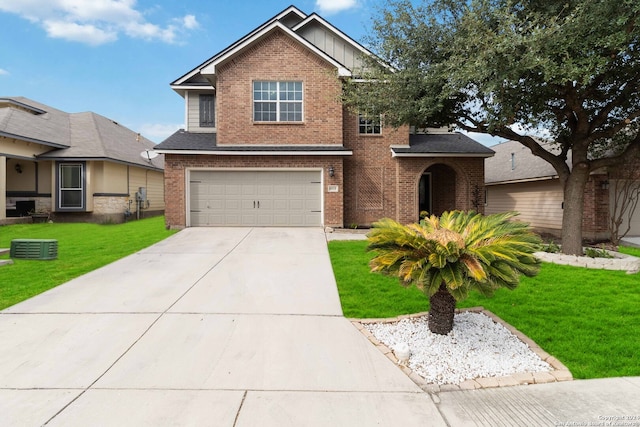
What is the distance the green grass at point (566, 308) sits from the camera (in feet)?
13.1

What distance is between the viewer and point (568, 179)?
9.91 m

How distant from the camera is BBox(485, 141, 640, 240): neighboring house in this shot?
13.2 meters

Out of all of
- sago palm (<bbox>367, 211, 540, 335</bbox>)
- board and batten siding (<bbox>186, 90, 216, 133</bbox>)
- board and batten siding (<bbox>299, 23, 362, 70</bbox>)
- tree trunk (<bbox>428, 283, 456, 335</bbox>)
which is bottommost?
tree trunk (<bbox>428, 283, 456, 335</bbox>)

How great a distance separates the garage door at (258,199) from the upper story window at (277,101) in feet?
7.36

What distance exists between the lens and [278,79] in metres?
Answer: 13.7

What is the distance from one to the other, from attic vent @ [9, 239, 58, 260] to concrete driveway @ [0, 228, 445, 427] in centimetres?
314

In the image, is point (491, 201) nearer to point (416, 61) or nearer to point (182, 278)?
point (416, 61)

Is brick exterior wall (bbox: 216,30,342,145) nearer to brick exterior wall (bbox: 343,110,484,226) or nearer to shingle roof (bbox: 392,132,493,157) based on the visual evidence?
brick exterior wall (bbox: 343,110,484,226)

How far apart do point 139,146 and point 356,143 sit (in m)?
17.2

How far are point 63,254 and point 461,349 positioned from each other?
35.6 ft

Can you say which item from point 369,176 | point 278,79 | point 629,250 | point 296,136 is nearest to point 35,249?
point 296,136

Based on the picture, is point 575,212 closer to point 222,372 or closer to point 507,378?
point 507,378

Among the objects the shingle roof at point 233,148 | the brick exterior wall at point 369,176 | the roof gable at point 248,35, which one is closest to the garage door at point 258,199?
the shingle roof at point 233,148

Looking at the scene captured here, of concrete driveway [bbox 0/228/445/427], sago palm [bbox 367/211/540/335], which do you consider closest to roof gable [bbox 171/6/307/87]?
concrete driveway [bbox 0/228/445/427]
